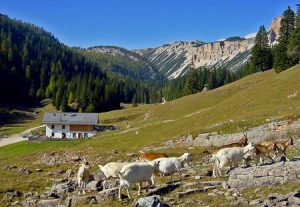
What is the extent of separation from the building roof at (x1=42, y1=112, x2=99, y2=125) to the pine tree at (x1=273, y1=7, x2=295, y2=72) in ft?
160

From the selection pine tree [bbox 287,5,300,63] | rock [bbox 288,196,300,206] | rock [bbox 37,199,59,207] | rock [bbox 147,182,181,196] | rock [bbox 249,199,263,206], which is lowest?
rock [bbox 37,199,59,207]

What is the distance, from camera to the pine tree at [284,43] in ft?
309

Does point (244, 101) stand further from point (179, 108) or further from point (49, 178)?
point (49, 178)

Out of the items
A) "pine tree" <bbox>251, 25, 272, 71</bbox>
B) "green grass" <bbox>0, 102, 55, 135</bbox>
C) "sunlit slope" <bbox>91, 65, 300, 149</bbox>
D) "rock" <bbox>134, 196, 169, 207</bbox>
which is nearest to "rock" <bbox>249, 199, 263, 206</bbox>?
"rock" <bbox>134, 196, 169, 207</bbox>

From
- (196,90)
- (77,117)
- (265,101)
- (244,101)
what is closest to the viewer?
(265,101)

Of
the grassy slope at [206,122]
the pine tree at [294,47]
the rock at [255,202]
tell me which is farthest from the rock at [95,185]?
the pine tree at [294,47]

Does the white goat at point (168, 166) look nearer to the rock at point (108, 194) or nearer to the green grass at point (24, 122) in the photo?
the rock at point (108, 194)

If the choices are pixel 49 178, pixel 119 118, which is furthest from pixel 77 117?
pixel 49 178

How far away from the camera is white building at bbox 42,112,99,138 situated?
102 m

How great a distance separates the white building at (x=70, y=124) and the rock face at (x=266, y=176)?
279ft

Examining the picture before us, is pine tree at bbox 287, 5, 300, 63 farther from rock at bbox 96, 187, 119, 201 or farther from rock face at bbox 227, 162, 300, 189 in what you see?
rock at bbox 96, 187, 119, 201

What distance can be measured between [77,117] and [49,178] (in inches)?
2980

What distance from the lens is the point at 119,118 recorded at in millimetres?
116875

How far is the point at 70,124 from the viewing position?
338 ft
